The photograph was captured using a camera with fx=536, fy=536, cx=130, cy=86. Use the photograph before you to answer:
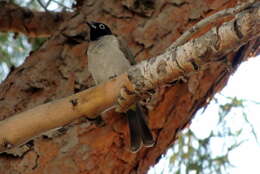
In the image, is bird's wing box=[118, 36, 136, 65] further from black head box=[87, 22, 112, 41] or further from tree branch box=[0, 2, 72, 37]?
tree branch box=[0, 2, 72, 37]

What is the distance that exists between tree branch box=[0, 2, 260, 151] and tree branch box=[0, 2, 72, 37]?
1679mm

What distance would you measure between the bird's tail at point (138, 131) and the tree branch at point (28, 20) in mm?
1056

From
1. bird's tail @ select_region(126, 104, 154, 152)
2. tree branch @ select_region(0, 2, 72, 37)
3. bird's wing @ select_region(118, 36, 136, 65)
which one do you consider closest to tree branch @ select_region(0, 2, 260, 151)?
bird's tail @ select_region(126, 104, 154, 152)

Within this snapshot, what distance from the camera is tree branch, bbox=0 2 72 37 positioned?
361 cm

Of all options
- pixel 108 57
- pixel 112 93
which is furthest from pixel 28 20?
pixel 112 93

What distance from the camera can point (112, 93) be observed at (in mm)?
2033

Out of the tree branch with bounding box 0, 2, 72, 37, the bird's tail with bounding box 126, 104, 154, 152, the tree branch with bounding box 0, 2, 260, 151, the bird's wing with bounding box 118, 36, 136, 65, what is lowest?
the tree branch with bounding box 0, 2, 260, 151

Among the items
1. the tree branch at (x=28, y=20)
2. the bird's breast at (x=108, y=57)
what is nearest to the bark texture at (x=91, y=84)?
the bird's breast at (x=108, y=57)

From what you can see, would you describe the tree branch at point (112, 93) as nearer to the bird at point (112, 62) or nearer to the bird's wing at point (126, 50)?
the bird at point (112, 62)

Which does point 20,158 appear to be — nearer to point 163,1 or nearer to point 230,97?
point 163,1

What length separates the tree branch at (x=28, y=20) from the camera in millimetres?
3609

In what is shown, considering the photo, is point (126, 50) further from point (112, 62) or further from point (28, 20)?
point (28, 20)

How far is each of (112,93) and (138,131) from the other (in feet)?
2.24

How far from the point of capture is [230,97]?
13.3ft
